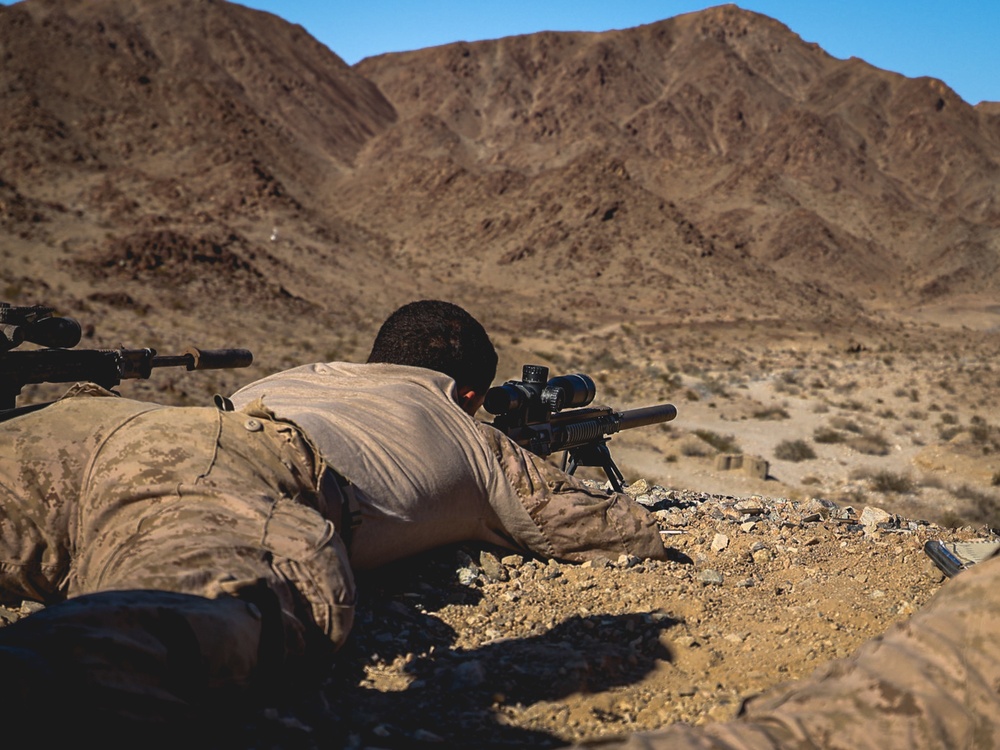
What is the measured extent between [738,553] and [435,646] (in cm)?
174

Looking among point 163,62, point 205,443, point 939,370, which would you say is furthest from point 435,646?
point 163,62

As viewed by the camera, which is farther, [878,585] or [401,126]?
[401,126]

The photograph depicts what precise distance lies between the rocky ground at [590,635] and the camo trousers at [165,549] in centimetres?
23

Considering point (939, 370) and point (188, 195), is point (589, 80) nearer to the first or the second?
point (188, 195)

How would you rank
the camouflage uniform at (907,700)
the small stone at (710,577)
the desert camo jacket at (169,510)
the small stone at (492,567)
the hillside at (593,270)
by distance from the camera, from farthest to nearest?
the small stone at (710,577) < the small stone at (492,567) < the hillside at (593,270) < the desert camo jacket at (169,510) < the camouflage uniform at (907,700)

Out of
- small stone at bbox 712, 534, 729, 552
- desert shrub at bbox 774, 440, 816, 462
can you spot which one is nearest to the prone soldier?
small stone at bbox 712, 534, 729, 552

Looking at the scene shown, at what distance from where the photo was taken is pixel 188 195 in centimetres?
3819

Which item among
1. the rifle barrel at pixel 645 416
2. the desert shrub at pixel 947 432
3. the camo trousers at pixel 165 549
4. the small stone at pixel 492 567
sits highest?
the camo trousers at pixel 165 549

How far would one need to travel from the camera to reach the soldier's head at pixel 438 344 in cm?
364

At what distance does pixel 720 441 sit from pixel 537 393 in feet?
31.7

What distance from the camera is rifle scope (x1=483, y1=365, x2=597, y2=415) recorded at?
4.08 m

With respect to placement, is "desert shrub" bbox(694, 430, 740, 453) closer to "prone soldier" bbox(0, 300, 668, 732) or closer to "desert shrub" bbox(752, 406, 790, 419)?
"desert shrub" bbox(752, 406, 790, 419)

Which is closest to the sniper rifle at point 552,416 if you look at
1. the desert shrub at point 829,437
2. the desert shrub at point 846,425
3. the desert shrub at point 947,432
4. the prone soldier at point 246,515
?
the prone soldier at point 246,515

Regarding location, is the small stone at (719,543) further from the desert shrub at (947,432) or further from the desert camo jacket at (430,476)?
the desert shrub at (947,432)
